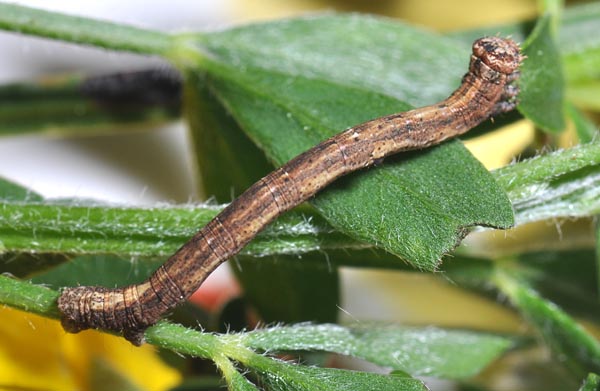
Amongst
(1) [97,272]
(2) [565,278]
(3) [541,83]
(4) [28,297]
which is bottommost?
(2) [565,278]

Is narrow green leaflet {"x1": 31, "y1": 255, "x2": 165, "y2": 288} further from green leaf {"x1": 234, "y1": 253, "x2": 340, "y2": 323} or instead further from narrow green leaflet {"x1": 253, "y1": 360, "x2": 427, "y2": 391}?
narrow green leaflet {"x1": 253, "y1": 360, "x2": 427, "y2": 391}

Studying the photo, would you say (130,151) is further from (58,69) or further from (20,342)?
(20,342)

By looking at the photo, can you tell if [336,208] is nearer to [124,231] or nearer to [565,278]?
[124,231]

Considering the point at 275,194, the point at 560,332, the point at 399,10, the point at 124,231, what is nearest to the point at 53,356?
the point at 124,231

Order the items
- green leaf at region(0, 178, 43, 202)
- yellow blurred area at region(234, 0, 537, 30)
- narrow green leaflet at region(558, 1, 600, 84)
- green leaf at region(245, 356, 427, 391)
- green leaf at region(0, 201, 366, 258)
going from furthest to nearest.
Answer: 1. yellow blurred area at region(234, 0, 537, 30)
2. narrow green leaflet at region(558, 1, 600, 84)
3. green leaf at region(0, 178, 43, 202)
4. green leaf at region(0, 201, 366, 258)
5. green leaf at region(245, 356, 427, 391)

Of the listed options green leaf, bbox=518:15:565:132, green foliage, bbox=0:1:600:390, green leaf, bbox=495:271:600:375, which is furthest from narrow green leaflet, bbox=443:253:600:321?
green leaf, bbox=518:15:565:132

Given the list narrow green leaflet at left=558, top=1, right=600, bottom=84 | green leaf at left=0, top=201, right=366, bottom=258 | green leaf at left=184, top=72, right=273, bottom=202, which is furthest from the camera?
narrow green leaflet at left=558, top=1, right=600, bottom=84
